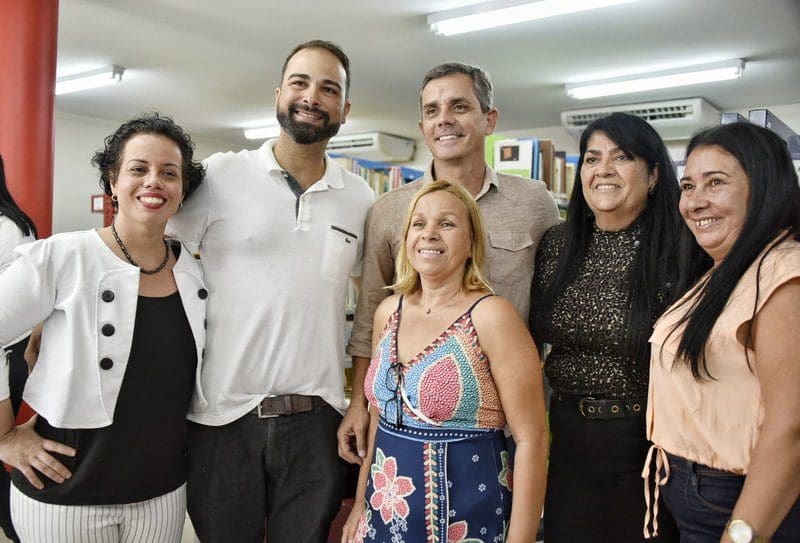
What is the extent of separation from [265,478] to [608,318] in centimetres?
115

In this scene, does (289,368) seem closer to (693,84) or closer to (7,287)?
(7,287)

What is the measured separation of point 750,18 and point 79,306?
604cm

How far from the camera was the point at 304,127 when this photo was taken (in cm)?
227

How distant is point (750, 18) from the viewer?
5.89m

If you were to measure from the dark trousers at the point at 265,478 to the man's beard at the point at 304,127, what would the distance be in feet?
2.88

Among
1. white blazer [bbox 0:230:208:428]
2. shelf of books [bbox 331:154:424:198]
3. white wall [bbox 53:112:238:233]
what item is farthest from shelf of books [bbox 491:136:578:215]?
white wall [bbox 53:112:238:233]

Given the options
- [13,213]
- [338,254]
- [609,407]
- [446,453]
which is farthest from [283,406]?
[13,213]

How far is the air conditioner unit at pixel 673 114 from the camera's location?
28.2 ft

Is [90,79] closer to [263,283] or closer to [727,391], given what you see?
[263,283]

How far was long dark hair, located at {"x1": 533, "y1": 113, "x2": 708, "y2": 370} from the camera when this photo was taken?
6.29ft

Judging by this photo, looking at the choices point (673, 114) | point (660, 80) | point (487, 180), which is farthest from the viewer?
point (673, 114)

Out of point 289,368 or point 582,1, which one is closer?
point 289,368

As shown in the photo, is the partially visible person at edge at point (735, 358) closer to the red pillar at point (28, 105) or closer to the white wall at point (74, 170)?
the red pillar at point (28, 105)

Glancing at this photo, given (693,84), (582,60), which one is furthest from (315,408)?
(693,84)
